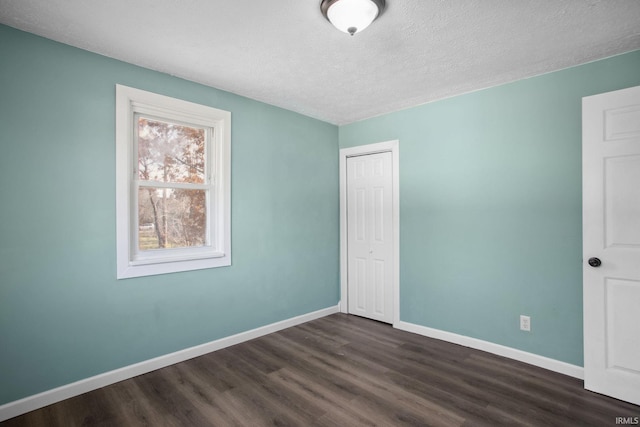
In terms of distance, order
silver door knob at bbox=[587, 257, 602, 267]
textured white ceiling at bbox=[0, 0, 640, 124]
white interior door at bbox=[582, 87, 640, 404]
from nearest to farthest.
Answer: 1. textured white ceiling at bbox=[0, 0, 640, 124]
2. white interior door at bbox=[582, 87, 640, 404]
3. silver door knob at bbox=[587, 257, 602, 267]

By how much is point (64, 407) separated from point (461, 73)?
4.00 metres

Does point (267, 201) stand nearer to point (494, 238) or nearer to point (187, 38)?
point (187, 38)

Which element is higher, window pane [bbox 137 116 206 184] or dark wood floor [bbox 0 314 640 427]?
window pane [bbox 137 116 206 184]

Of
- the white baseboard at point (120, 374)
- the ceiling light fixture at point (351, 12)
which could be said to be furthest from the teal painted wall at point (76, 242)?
the ceiling light fixture at point (351, 12)

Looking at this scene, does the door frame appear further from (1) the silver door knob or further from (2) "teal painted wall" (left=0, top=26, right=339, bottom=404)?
(1) the silver door knob

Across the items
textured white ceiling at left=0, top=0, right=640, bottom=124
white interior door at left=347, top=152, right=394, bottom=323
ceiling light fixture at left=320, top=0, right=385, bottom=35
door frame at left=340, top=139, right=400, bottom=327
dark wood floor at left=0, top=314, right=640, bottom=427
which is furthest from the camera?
white interior door at left=347, top=152, right=394, bottom=323

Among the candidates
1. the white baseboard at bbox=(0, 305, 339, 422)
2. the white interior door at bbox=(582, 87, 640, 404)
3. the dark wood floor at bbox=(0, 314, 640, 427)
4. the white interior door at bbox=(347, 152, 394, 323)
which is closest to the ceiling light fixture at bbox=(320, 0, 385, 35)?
the white interior door at bbox=(582, 87, 640, 404)

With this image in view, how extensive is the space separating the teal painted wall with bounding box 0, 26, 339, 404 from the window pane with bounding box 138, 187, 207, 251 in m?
0.28

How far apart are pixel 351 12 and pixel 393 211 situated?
2399mm

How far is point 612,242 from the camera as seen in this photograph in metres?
2.35

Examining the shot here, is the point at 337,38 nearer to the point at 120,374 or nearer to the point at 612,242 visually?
the point at 612,242

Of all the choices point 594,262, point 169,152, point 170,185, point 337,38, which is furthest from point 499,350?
point 169,152

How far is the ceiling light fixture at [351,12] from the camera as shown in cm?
180

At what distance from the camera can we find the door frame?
377 cm
